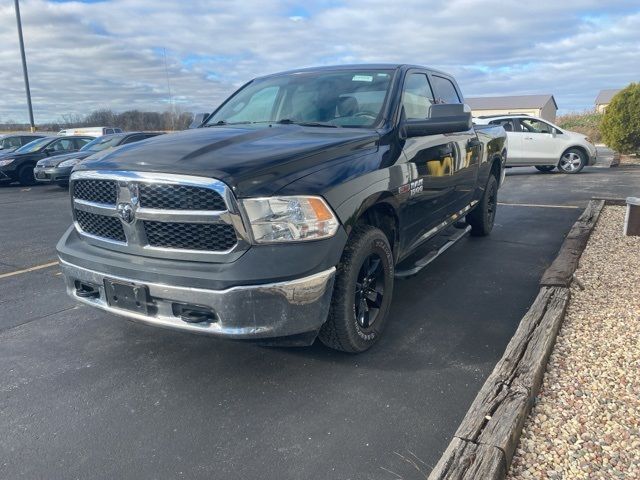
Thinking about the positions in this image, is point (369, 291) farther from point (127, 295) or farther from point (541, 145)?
point (541, 145)

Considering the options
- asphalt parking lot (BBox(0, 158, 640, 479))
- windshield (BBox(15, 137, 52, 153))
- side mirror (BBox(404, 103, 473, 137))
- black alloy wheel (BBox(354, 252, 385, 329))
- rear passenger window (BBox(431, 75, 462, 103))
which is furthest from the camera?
windshield (BBox(15, 137, 52, 153))

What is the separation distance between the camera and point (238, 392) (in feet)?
9.79

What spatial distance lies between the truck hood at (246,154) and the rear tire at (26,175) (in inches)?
559

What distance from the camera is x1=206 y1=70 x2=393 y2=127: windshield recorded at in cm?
386

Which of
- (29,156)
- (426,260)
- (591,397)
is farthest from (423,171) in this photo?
(29,156)

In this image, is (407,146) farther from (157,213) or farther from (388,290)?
(157,213)

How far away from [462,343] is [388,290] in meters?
0.63

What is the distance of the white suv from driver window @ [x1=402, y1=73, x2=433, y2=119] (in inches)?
408

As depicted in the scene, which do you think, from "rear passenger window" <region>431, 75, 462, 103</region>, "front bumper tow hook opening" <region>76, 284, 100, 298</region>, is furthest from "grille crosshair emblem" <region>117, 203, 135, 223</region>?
"rear passenger window" <region>431, 75, 462, 103</region>

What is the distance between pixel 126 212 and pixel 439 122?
2.24m

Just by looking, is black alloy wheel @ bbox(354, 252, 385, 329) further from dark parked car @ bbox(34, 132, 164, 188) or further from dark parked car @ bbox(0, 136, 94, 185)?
dark parked car @ bbox(0, 136, 94, 185)

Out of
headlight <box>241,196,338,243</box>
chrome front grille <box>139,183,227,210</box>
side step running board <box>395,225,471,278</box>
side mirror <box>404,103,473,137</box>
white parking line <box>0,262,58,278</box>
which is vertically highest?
side mirror <box>404,103,473,137</box>

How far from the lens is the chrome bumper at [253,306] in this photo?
2.64m

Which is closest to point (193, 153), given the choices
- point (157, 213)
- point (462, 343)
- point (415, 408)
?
point (157, 213)
